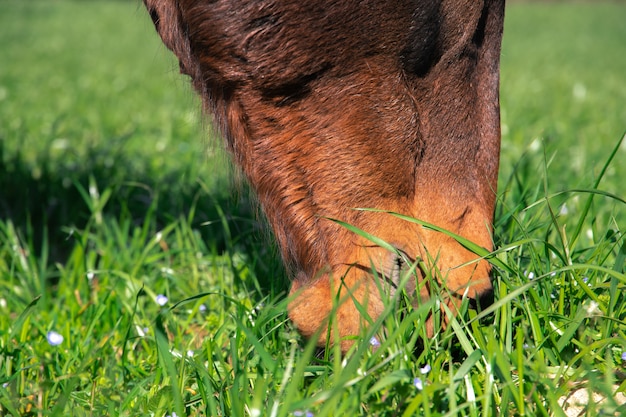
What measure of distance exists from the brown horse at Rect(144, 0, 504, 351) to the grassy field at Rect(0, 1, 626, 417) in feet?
0.44

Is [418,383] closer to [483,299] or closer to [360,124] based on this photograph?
[483,299]

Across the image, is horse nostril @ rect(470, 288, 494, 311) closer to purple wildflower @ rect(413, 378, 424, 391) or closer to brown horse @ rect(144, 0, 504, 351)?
brown horse @ rect(144, 0, 504, 351)

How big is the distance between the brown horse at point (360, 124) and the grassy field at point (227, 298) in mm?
133

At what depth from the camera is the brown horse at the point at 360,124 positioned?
159cm

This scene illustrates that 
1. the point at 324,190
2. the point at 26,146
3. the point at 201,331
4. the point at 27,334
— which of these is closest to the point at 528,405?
the point at 324,190

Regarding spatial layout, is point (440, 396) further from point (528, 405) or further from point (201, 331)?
point (201, 331)

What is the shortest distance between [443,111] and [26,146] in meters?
3.44

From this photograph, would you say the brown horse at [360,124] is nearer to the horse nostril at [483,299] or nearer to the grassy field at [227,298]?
the horse nostril at [483,299]

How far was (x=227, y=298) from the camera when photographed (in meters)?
1.88

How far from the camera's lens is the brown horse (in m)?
1.59

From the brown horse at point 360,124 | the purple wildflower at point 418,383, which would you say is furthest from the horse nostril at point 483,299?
the purple wildflower at point 418,383

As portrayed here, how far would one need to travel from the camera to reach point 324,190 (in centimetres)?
165

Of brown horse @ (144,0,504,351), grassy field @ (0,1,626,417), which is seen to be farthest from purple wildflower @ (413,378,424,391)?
brown horse @ (144,0,504,351)

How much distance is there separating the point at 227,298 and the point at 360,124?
0.64 metres
